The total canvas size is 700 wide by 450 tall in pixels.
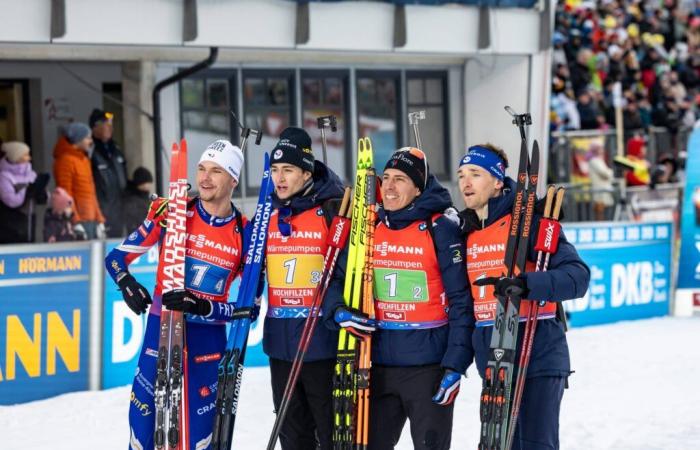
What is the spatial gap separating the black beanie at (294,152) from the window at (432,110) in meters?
10.7

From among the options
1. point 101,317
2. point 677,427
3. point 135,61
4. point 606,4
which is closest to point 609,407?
point 677,427

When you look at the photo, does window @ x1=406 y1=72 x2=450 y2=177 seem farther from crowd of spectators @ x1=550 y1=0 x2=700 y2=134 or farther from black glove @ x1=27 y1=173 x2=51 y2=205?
black glove @ x1=27 y1=173 x2=51 y2=205

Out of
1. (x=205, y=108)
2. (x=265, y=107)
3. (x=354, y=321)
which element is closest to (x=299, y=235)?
(x=354, y=321)

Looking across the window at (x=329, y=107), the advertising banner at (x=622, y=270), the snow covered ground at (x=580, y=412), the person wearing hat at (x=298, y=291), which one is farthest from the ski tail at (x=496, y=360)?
the window at (x=329, y=107)

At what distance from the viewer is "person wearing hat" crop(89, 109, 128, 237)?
12.5 metres

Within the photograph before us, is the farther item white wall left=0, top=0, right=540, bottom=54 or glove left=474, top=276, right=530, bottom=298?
white wall left=0, top=0, right=540, bottom=54

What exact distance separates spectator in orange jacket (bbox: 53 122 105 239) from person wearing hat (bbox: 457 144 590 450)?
687 centimetres

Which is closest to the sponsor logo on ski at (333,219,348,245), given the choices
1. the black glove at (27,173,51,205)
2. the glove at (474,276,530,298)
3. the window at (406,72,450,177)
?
the glove at (474,276,530,298)

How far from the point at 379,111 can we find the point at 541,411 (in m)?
11.3

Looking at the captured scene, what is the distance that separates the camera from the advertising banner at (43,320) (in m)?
9.00

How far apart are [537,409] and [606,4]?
729 inches

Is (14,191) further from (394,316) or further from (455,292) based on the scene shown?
(455,292)

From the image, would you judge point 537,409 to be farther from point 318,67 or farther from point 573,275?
point 318,67

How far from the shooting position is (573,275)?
5.26 metres
